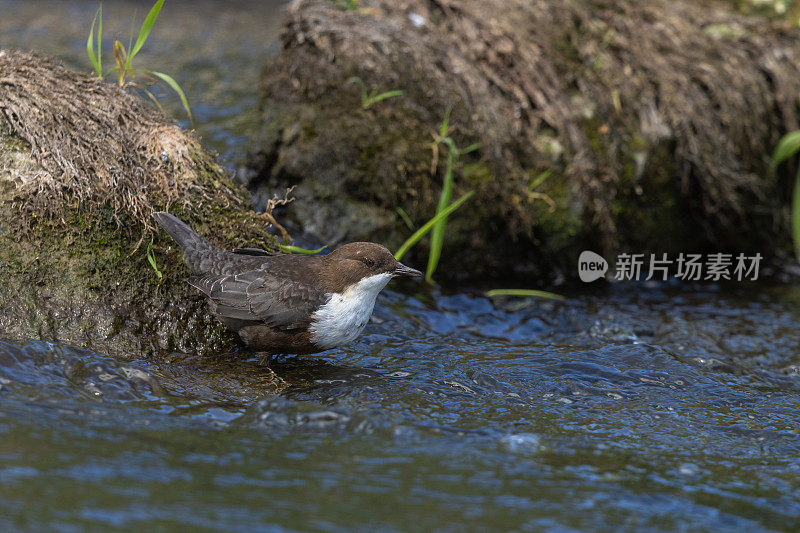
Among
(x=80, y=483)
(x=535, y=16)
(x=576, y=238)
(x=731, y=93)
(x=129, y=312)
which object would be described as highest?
(x=535, y=16)

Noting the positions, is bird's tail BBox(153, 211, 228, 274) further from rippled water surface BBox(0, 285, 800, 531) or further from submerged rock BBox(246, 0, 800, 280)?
submerged rock BBox(246, 0, 800, 280)

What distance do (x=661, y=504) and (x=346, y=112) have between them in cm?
380

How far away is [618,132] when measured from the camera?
6.39 metres

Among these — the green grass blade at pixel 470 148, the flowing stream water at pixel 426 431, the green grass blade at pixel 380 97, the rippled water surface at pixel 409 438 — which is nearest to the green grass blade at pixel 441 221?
the green grass blade at pixel 470 148

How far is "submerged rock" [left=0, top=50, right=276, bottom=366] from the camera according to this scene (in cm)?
414

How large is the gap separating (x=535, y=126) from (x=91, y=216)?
3.42 metres

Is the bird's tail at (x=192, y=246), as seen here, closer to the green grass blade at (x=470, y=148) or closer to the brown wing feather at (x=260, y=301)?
the brown wing feather at (x=260, y=301)

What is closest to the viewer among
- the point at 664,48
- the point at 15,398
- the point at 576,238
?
the point at 15,398

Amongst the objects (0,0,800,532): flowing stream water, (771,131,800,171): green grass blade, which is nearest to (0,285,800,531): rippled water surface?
(0,0,800,532): flowing stream water

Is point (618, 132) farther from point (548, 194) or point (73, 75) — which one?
point (73, 75)

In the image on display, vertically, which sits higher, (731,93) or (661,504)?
(731,93)

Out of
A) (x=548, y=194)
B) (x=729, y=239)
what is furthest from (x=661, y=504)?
(x=729, y=239)

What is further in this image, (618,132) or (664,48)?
(664,48)

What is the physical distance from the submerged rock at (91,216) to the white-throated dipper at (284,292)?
244 mm
